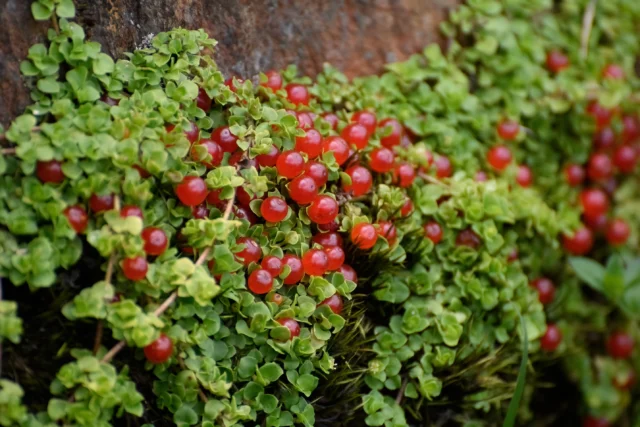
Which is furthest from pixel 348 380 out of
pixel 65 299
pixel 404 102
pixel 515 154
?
pixel 515 154

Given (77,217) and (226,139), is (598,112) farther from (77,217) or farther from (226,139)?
(77,217)

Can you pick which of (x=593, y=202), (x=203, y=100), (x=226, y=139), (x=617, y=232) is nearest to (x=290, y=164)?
(x=226, y=139)

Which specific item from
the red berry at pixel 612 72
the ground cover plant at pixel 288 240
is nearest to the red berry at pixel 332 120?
the ground cover plant at pixel 288 240

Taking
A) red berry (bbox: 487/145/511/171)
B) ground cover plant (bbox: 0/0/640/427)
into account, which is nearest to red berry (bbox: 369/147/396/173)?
ground cover plant (bbox: 0/0/640/427)

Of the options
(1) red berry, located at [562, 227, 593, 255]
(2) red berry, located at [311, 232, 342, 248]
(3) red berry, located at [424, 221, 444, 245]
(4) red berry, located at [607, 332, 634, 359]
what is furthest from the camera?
(4) red berry, located at [607, 332, 634, 359]

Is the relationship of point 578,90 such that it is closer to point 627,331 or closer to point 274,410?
point 627,331

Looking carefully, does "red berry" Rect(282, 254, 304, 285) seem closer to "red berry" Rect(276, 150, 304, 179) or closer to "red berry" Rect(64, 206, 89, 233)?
"red berry" Rect(276, 150, 304, 179)

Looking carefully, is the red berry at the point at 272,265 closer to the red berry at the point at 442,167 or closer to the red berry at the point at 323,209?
the red berry at the point at 323,209

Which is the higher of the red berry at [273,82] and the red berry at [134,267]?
the red berry at [273,82]
